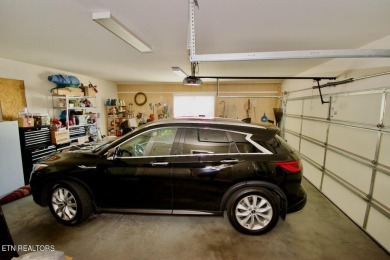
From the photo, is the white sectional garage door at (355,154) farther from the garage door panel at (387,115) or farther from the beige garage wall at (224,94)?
the beige garage wall at (224,94)

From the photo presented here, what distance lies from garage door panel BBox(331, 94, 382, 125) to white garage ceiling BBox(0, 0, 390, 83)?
2.63 ft

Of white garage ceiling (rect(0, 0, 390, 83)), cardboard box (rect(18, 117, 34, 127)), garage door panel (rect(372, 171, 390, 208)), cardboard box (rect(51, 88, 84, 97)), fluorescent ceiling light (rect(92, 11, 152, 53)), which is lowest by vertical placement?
garage door panel (rect(372, 171, 390, 208))

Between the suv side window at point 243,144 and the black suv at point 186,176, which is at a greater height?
the suv side window at point 243,144

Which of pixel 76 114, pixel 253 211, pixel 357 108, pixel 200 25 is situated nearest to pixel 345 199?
pixel 357 108

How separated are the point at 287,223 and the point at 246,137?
1.47 m

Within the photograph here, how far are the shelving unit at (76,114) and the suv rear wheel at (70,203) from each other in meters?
2.87

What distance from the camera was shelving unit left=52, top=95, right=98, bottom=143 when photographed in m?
4.96

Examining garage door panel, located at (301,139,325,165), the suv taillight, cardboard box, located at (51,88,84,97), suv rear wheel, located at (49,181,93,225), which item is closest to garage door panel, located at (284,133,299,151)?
garage door panel, located at (301,139,325,165)

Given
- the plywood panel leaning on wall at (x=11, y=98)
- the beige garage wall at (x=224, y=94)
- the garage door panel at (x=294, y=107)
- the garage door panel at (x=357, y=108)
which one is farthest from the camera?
the beige garage wall at (x=224, y=94)

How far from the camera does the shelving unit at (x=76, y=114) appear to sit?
4957mm

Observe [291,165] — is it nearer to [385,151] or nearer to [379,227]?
[385,151]

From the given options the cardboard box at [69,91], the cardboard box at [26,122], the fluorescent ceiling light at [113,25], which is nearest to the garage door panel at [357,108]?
the fluorescent ceiling light at [113,25]

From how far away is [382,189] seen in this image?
2.24m

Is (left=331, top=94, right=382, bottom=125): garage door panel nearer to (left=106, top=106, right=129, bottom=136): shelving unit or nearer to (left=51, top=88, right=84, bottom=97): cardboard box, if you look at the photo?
(left=51, top=88, right=84, bottom=97): cardboard box
